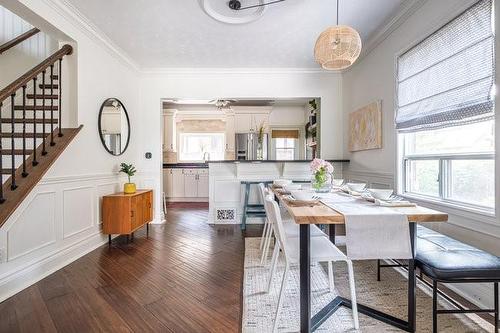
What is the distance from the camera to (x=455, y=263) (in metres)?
1.42

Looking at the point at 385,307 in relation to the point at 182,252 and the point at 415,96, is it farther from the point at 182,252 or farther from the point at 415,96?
the point at 182,252

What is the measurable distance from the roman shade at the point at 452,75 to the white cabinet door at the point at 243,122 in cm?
466

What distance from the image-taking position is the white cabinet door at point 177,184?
680cm

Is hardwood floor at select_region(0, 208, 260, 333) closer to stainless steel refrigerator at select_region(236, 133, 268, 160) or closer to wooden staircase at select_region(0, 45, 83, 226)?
wooden staircase at select_region(0, 45, 83, 226)

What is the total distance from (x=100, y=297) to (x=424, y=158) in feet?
10.4

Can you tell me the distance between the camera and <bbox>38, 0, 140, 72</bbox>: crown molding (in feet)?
8.38

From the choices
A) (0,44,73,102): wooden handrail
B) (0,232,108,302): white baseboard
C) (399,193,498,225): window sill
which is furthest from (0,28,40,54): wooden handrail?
(399,193,498,225): window sill

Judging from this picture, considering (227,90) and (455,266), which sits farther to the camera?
(227,90)

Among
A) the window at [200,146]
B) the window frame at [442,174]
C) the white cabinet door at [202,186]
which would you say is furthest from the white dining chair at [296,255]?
the window at [200,146]

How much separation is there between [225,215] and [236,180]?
0.65 m

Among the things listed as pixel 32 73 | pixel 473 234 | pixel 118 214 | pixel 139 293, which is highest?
pixel 32 73

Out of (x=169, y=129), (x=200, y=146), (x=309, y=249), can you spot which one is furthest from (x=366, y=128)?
(x=169, y=129)

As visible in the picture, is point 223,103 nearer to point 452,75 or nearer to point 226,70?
point 226,70

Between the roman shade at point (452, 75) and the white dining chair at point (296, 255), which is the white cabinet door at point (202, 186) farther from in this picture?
the white dining chair at point (296, 255)
